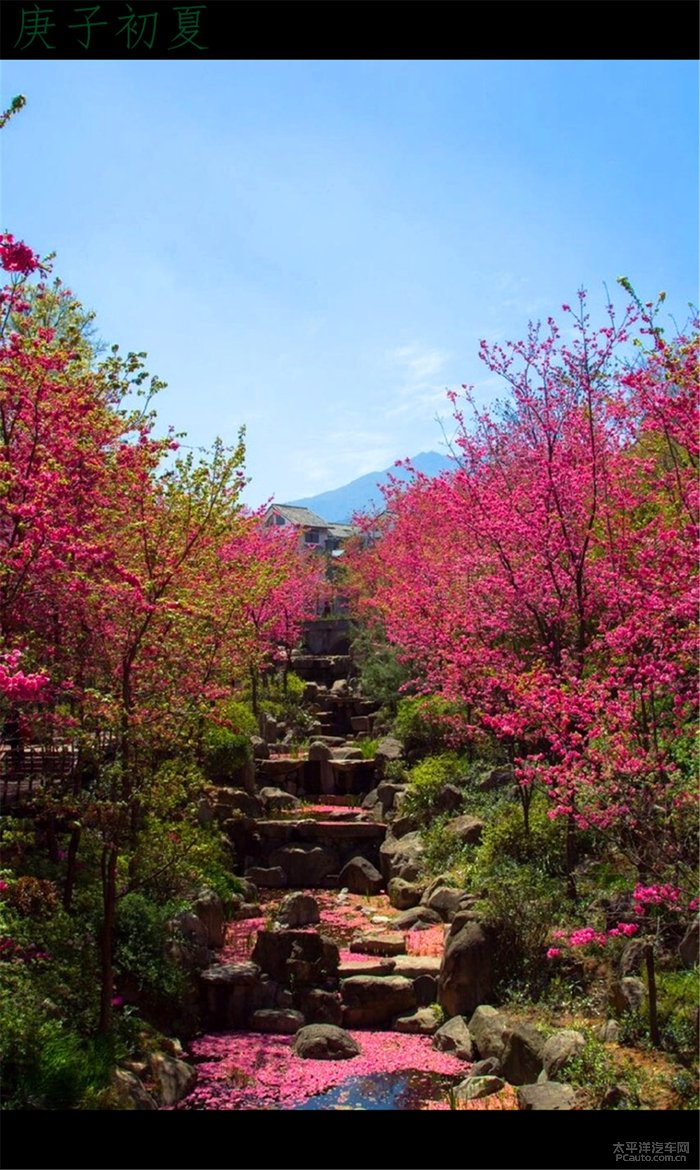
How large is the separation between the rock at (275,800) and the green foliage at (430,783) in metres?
3.24

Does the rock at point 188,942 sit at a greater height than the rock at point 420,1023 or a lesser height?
greater

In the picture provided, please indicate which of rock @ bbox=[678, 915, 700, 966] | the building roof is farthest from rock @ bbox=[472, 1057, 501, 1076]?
the building roof

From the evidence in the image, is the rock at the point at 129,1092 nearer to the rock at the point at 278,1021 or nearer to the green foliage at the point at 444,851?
the rock at the point at 278,1021

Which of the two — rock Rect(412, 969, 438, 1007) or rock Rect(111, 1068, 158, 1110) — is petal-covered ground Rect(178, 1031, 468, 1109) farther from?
rock Rect(111, 1068, 158, 1110)

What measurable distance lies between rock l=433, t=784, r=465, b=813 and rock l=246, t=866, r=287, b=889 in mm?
2982

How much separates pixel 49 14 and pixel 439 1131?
7.07m

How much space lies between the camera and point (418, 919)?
A: 471 inches

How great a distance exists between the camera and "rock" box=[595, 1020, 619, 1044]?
7052 millimetres

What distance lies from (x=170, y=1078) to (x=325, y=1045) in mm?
1724

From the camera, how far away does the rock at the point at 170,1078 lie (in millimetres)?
7336

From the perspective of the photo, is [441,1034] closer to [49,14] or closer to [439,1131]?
[439,1131]

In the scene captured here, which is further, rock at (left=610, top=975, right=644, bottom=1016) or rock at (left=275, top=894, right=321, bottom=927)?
rock at (left=275, top=894, right=321, bottom=927)

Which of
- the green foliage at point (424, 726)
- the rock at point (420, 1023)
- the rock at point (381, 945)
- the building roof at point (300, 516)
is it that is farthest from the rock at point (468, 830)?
the building roof at point (300, 516)

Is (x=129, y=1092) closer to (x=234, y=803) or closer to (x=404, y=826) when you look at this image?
(x=404, y=826)
